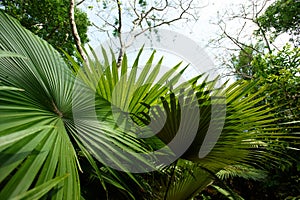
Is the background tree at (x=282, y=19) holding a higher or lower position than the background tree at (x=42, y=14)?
higher

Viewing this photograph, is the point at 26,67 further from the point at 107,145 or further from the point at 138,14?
the point at 138,14

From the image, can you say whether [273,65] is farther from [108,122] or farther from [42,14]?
[42,14]

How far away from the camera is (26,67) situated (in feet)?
2.95

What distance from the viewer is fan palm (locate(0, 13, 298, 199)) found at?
0.53 m

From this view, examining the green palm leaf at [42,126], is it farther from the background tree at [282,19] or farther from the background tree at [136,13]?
the background tree at [282,19]

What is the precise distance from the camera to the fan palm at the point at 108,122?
0.53 metres

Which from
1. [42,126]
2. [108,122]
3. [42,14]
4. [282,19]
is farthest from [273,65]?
[42,14]

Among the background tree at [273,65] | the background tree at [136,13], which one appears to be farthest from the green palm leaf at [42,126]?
the background tree at [136,13]

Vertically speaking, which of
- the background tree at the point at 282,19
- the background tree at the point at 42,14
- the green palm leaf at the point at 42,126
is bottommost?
the green palm leaf at the point at 42,126

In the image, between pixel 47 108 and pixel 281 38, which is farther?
pixel 281 38

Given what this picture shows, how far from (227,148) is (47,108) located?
2.55 ft

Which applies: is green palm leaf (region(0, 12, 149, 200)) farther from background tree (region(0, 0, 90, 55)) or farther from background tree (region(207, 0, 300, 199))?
background tree (region(0, 0, 90, 55))

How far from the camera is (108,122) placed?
846 mm

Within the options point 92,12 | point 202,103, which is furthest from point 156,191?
point 92,12
